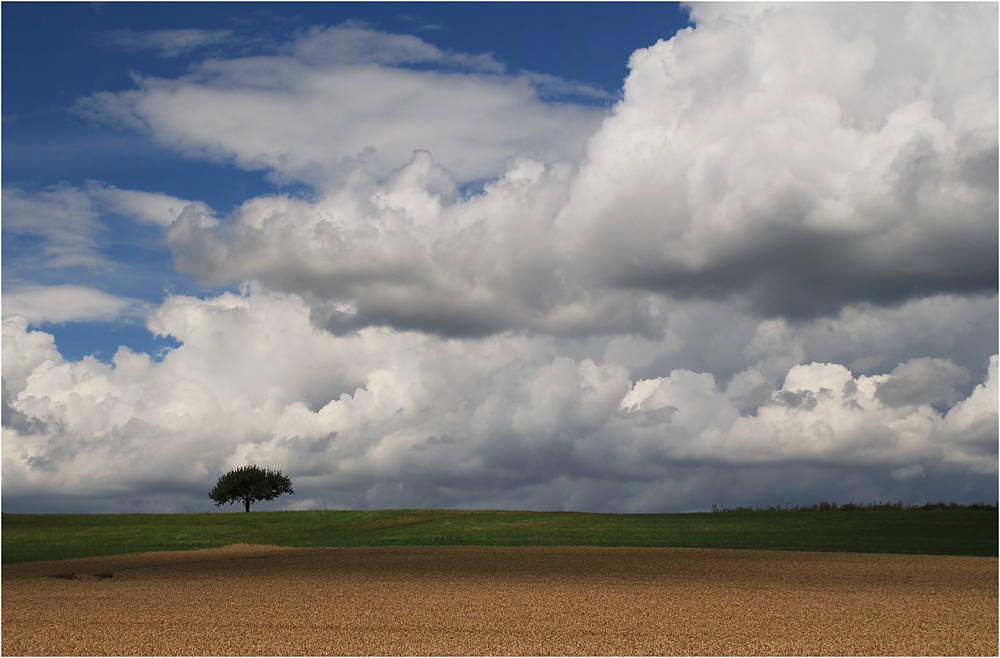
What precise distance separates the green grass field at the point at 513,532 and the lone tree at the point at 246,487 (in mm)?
20350

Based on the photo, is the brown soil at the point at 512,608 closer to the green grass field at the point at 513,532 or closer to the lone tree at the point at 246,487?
the green grass field at the point at 513,532

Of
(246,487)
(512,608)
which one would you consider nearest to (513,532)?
(512,608)

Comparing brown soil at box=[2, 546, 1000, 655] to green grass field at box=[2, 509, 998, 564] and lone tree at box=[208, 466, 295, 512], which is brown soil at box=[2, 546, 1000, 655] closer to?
green grass field at box=[2, 509, 998, 564]

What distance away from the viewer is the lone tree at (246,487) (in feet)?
264

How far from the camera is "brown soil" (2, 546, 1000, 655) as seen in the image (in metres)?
12.3

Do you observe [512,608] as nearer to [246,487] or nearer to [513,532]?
[513,532]

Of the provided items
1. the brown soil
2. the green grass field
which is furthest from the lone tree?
the brown soil

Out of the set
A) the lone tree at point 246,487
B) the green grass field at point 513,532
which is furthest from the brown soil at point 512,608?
the lone tree at point 246,487

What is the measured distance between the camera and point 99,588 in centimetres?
1947

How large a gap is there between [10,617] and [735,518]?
148 ft

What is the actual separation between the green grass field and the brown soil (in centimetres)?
969

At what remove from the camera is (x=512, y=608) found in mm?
15406

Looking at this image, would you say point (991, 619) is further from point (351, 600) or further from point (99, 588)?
point (99, 588)

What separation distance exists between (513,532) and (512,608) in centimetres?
2712
